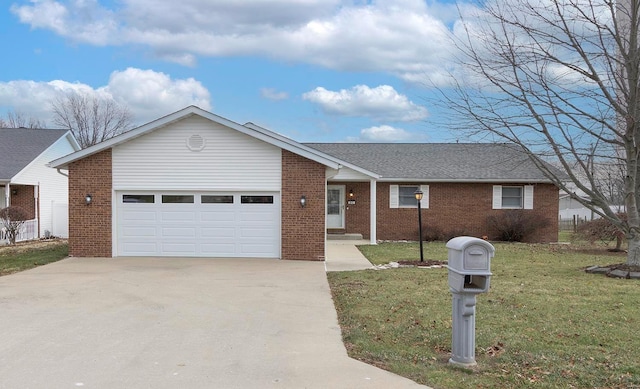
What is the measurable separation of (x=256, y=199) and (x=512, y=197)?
43.3 ft

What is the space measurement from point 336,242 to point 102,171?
31.2 feet

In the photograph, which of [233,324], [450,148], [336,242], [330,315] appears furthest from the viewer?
[450,148]

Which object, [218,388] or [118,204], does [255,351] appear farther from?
[118,204]

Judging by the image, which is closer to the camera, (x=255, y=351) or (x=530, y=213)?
(x=255, y=351)

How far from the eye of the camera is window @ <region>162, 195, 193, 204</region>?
15.3 meters

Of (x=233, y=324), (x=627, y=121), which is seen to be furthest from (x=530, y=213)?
(x=233, y=324)

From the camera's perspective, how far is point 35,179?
23.6 metres

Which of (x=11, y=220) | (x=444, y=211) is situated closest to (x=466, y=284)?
(x=444, y=211)

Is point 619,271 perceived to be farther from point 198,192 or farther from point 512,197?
point 512,197

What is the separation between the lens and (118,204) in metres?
15.3

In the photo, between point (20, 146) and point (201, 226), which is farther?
point (20, 146)

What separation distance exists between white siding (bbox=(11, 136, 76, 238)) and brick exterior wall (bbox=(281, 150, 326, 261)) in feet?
43.4

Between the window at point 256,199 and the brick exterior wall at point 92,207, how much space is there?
3829 millimetres

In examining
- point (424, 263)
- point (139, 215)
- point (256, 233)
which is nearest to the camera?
point (424, 263)
